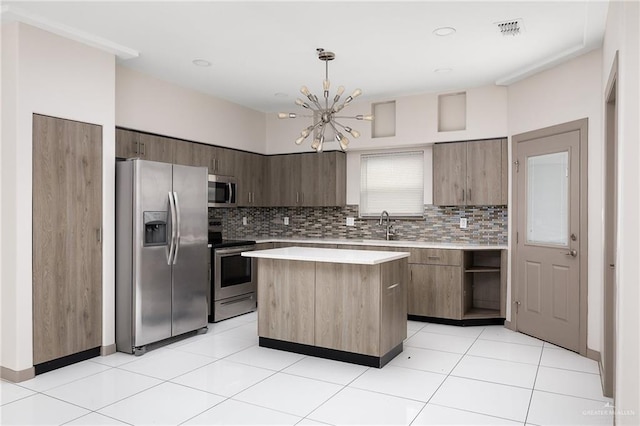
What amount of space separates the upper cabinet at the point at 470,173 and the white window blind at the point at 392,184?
47cm

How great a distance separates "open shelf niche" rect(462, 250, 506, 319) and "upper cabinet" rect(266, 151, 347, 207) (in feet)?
6.52

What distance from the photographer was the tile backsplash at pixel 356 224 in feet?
18.8

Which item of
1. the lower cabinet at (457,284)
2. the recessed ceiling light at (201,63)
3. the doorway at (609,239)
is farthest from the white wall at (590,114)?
the recessed ceiling light at (201,63)

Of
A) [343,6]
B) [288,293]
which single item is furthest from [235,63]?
[288,293]

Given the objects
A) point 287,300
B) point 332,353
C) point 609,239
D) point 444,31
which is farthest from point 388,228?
point 609,239

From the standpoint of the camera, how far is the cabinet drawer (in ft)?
17.3

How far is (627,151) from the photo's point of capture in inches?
90.1

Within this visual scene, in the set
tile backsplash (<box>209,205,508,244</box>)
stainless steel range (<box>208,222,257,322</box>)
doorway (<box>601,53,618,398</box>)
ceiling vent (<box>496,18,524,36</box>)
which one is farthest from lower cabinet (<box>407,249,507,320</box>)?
ceiling vent (<box>496,18,524,36</box>)

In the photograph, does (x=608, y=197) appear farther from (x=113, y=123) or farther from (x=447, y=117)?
(x=113, y=123)

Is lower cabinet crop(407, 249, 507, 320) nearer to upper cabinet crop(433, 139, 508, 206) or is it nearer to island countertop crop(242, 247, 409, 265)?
upper cabinet crop(433, 139, 508, 206)

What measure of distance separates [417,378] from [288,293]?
135 centimetres

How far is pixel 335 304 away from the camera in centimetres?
399

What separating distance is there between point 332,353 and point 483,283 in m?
2.62

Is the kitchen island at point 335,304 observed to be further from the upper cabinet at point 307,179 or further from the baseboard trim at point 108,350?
the upper cabinet at point 307,179
